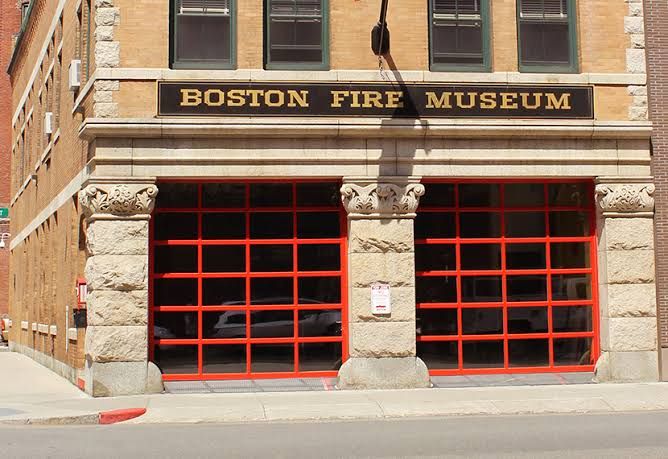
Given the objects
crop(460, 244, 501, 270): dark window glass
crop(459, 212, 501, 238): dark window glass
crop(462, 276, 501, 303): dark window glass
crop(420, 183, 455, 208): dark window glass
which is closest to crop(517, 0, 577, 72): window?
crop(420, 183, 455, 208): dark window glass

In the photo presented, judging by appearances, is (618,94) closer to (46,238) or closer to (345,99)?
(345,99)

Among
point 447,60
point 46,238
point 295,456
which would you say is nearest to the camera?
point 295,456

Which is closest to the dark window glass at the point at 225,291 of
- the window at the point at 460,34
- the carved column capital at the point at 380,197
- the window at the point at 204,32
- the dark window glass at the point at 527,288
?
the carved column capital at the point at 380,197

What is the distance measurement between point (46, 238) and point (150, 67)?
34.2 ft

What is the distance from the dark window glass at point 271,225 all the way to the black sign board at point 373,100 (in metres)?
1.83

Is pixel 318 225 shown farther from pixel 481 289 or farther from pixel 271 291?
pixel 481 289

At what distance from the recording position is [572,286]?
17875 mm

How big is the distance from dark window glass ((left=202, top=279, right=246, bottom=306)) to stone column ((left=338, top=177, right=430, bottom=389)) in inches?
76.4

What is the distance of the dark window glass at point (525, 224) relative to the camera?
58.3 ft

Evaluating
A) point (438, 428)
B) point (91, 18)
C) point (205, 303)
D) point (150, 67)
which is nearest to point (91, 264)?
point (205, 303)

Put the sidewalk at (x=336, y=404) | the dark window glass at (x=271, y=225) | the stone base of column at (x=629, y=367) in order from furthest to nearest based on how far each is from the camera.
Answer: the dark window glass at (x=271, y=225)
the stone base of column at (x=629, y=367)
the sidewalk at (x=336, y=404)

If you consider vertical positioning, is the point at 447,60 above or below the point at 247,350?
above

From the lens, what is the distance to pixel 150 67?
54.3ft

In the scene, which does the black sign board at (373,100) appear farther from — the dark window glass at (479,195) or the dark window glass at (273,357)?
the dark window glass at (273,357)
